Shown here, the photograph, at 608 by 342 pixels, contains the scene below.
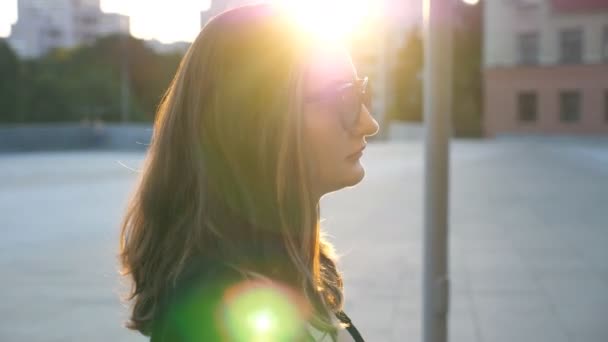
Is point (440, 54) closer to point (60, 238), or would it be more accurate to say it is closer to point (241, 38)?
point (241, 38)

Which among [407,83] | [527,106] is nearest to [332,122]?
[527,106]

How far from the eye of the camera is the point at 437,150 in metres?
3.71

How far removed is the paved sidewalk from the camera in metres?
5.50

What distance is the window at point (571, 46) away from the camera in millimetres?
44188

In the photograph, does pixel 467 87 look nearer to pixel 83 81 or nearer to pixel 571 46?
pixel 571 46

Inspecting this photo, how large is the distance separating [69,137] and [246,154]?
1426 inches

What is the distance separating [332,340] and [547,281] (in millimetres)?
5915

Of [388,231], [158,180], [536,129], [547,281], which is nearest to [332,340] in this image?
[158,180]

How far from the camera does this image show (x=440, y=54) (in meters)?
3.72

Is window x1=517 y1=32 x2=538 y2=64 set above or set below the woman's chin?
above

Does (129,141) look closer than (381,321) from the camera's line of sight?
No

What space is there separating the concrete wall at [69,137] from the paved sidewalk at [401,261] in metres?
17.7

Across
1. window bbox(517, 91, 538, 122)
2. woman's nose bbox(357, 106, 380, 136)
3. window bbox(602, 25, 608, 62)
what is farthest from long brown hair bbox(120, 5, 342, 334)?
window bbox(517, 91, 538, 122)

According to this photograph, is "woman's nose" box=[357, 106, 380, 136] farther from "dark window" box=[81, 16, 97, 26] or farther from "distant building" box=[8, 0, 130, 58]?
"dark window" box=[81, 16, 97, 26]
